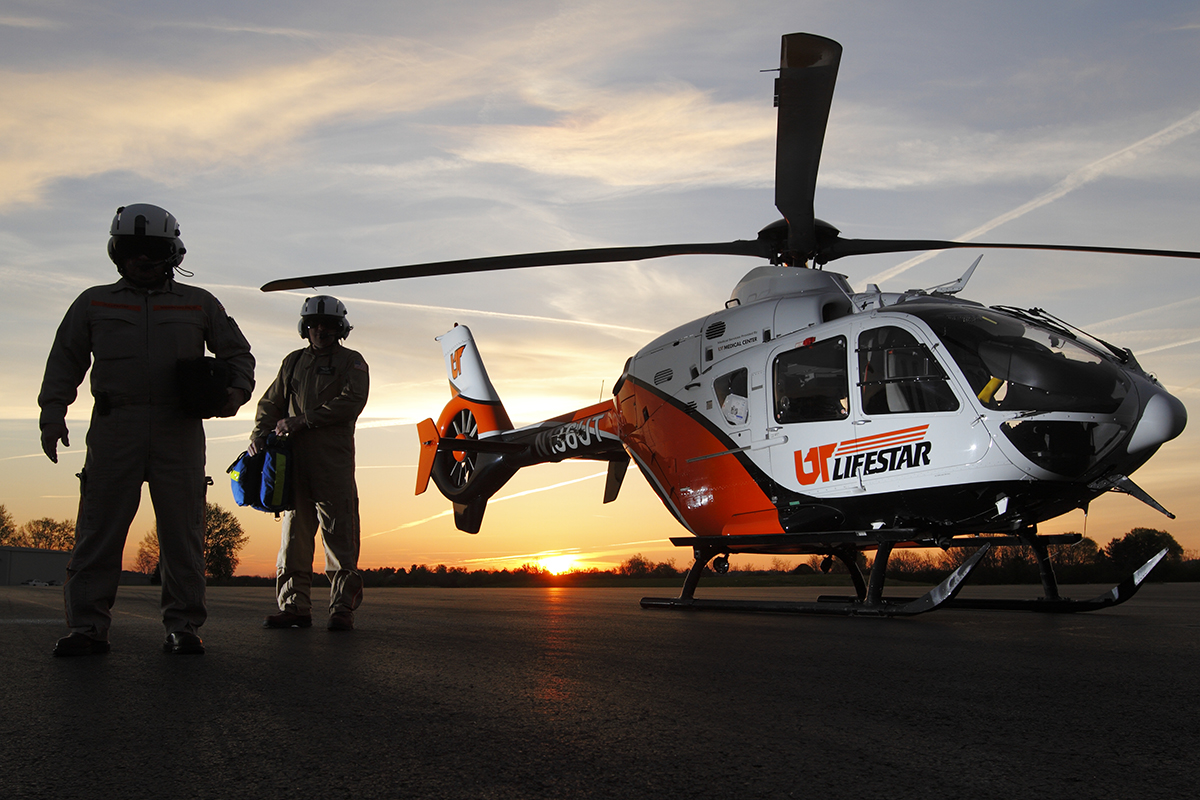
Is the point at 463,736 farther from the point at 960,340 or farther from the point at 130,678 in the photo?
the point at 960,340

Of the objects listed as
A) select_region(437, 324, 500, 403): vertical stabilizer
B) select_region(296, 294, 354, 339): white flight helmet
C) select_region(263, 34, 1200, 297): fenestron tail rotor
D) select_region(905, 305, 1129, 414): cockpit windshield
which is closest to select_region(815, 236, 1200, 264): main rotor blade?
select_region(263, 34, 1200, 297): fenestron tail rotor

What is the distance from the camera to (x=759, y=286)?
30.0 feet

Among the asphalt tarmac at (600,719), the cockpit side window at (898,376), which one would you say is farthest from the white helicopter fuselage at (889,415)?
the asphalt tarmac at (600,719)

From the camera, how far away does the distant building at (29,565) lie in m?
47.3

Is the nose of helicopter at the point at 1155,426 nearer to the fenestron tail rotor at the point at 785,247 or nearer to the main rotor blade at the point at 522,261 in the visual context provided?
the fenestron tail rotor at the point at 785,247

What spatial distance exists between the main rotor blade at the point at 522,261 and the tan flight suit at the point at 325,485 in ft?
11.2

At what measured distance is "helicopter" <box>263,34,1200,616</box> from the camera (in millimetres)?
6602

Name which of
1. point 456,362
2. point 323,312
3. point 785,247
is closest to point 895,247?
point 785,247

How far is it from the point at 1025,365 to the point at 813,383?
5.68 feet

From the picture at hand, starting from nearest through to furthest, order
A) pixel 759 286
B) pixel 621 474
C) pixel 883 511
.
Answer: pixel 883 511 → pixel 759 286 → pixel 621 474

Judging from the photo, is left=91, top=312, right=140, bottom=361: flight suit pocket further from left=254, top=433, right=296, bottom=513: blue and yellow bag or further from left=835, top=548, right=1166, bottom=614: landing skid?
left=835, top=548, right=1166, bottom=614: landing skid

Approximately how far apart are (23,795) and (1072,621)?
6.72m

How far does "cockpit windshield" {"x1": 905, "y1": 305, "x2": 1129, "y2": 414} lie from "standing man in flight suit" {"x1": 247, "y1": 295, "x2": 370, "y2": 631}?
4570 millimetres

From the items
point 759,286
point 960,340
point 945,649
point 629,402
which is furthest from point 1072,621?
point 629,402
